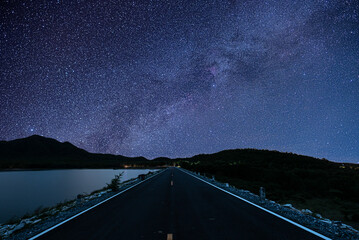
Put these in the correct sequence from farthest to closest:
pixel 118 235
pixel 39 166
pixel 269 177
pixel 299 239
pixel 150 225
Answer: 1. pixel 39 166
2. pixel 269 177
3. pixel 150 225
4. pixel 118 235
5. pixel 299 239

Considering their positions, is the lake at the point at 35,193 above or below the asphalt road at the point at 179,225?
below

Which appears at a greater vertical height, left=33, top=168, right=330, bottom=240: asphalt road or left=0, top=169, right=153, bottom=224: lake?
left=33, top=168, right=330, bottom=240: asphalt road

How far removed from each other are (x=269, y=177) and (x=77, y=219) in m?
34.2

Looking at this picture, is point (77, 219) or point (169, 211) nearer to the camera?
point (77, 219)

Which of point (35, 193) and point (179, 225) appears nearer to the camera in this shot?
point (179, 225)

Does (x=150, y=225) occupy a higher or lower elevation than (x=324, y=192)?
higher

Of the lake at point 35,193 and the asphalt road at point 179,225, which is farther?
the lake at point 35,193

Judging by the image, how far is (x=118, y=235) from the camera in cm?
537

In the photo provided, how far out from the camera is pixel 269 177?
115 ft

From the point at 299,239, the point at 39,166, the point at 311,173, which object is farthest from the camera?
the point at 39,166

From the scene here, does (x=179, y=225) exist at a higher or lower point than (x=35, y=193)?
higher

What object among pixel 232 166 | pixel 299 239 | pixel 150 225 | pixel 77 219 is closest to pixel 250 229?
pixel 299 239

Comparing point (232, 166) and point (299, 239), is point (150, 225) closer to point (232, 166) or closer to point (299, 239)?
point (299, 239)

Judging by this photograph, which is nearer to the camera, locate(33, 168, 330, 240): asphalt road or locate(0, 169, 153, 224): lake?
locate(33, 168, 330, 240): asphalt road
